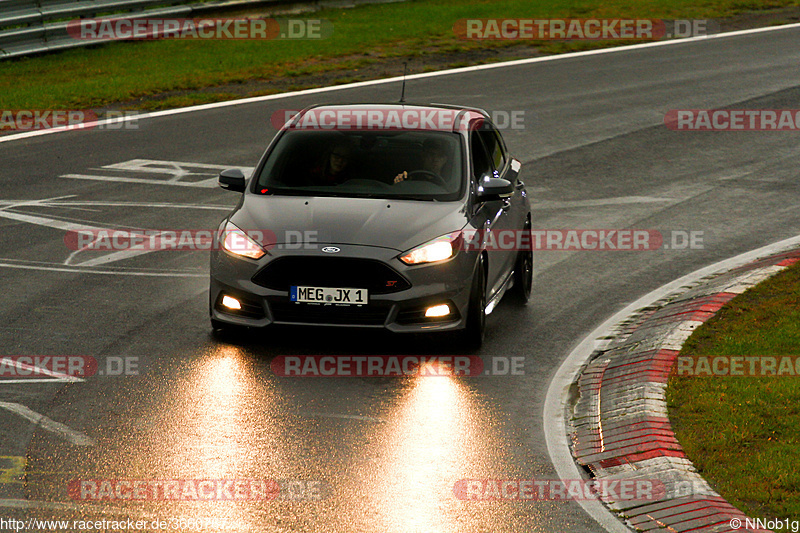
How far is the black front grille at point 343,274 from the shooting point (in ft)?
29.7

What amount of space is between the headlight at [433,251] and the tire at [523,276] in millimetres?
1841

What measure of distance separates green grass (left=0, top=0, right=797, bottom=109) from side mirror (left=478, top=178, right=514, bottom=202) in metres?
12.2

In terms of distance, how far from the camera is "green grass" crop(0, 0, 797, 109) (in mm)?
21922

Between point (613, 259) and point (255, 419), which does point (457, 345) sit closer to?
point (255, 419)

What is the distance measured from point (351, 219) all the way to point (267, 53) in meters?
17.5

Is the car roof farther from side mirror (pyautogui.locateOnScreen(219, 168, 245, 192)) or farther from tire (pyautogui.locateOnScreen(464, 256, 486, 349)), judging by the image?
tire (pyautogui.locateOnScreen(464, 256, 486, 349))

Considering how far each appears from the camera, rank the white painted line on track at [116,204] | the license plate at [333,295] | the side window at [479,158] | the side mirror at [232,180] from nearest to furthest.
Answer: the license plate at [333,295], the side mirror at [232,180], the side window at [479,158], the white painted line on track at [116,204]

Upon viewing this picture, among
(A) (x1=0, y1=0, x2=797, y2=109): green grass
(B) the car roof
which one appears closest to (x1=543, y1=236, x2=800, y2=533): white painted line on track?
(B) the car roof

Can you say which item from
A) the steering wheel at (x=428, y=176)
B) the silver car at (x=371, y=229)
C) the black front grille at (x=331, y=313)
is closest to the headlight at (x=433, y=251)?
the silver car at (x=371, y=229)

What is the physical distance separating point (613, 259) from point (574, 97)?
1015 centimetres

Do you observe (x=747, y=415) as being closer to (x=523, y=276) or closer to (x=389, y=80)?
(x=523, y=276)

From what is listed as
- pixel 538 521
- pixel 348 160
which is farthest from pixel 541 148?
pixel 538 521

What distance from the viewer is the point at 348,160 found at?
33.8 feet

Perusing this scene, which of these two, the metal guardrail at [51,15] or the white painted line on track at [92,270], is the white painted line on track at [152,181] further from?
the metal guardrail at [51,15]
